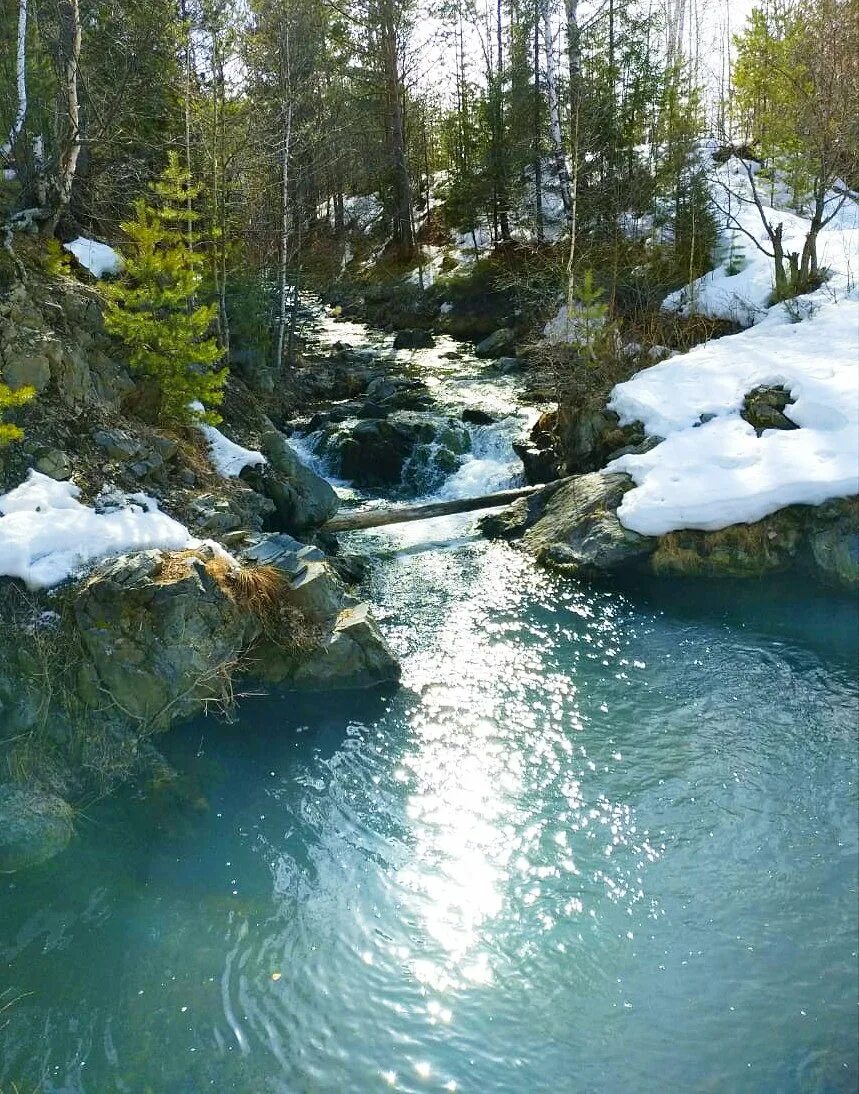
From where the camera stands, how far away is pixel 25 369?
9.22 metres

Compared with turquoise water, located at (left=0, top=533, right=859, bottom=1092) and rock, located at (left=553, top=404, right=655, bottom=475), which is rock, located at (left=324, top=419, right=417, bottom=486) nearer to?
rock, located at (left=553, top=404, right=655, bottom=475)

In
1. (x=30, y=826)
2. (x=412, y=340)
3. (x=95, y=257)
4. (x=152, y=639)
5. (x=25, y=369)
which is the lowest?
(x=30, y=826)

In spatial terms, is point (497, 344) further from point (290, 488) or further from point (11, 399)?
point (11, 399)

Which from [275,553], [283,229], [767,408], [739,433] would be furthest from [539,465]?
[283,229]

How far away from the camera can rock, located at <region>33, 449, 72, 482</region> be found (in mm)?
8750

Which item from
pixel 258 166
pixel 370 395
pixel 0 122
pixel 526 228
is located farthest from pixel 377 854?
pixel 526 228

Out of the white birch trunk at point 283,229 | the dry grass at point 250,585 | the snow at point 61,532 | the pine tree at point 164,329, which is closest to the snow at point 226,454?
the pine tree at point 164,329

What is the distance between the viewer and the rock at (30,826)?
6250 millimetres

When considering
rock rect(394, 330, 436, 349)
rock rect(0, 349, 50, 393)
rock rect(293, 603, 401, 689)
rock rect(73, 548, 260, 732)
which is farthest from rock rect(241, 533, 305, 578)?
rock rect(394, 330, 436, 349)

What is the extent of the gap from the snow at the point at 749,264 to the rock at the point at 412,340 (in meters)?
→ 7.94

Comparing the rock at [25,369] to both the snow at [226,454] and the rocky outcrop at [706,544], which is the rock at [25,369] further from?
the rocky outcrop at [706,544]

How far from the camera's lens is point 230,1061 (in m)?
4.73

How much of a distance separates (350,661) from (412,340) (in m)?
18.0

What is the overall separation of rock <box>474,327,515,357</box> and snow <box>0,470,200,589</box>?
626 inches
